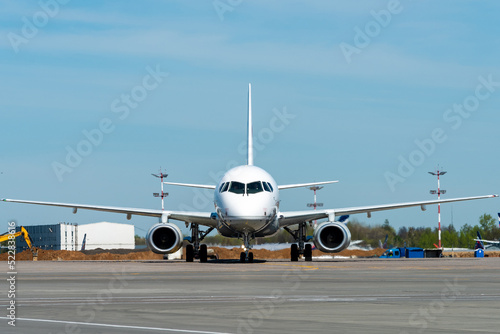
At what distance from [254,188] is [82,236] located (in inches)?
3568

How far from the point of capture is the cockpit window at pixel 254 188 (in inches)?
1465

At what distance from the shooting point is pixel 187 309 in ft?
44.1

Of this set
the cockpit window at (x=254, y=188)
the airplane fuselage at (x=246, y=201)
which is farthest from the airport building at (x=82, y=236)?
the cockpit window at (x=254, y=188)

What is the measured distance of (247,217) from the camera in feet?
119

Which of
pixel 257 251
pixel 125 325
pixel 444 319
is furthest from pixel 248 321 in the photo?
pixel 257 251

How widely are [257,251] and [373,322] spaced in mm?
66343

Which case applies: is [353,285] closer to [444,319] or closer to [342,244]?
[444,319]

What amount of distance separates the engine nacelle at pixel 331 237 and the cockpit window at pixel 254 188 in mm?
4273

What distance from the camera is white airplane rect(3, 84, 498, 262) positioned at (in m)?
36.9

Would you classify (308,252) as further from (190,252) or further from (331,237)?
→ (190,252)

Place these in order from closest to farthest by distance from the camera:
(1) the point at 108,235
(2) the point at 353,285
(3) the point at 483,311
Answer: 1. (3) the point at 483,311
2. (2) the point at 353,285
3. (1) the point at 108,235

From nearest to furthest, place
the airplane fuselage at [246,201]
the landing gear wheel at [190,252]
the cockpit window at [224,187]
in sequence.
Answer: the airplane fuselage at [246,201] → the cockpit window at [224,187] → the landing gear wheel at [190,252]

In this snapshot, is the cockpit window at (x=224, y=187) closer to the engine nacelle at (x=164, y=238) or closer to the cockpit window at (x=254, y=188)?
the cockpit window at (x=254, y=188)

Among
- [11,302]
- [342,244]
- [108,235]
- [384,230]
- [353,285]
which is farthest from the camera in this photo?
[108,235]
